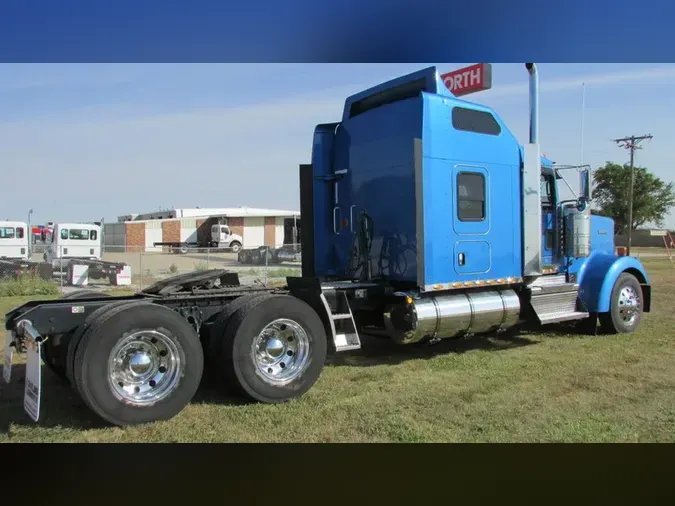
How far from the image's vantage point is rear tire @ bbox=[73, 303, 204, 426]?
4.73 m

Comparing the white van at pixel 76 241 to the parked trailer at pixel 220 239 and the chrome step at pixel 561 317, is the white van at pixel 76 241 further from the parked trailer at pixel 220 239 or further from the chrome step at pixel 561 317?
the chrome step at pixel 561 317

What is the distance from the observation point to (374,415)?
206 inches

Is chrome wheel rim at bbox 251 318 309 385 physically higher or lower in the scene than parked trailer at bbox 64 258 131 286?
lower

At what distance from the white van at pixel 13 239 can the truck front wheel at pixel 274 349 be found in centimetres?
2321

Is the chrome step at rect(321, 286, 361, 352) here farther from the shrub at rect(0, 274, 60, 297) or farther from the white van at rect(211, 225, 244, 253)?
the white van at rect(211, 225, 244, 253)

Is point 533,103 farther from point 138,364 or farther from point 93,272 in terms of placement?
point 93,272

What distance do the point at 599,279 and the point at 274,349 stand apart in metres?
5.55

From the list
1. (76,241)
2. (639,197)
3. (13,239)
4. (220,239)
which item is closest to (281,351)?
(76,241)

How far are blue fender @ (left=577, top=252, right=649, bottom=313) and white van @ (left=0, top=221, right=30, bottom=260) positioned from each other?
2355 centimetres

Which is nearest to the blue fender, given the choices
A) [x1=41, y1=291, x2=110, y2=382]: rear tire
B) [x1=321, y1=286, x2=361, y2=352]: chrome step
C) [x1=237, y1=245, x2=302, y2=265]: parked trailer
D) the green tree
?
[x1=321, y1=286, x2=361, y2=352]: chrome step

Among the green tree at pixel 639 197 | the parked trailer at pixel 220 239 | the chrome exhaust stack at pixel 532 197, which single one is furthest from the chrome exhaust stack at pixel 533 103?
the green tree at pixel 639 197

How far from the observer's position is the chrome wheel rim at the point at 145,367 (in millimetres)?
4898
